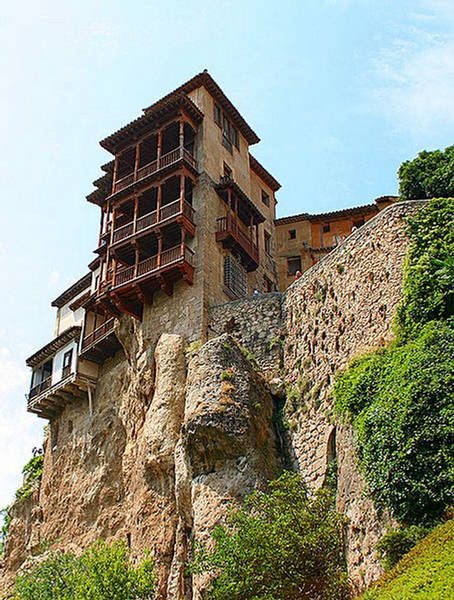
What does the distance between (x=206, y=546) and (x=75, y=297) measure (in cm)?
2406

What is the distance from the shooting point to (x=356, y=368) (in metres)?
21.3

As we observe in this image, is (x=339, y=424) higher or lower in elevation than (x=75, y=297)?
lower

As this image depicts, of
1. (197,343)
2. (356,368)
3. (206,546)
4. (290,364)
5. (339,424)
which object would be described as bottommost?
(206,546)

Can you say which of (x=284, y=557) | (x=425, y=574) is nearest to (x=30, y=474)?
(x=284, y=557)

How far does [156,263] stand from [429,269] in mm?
14763

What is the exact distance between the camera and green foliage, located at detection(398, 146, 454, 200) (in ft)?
80.3

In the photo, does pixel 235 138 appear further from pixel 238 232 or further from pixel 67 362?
pixel 67 362

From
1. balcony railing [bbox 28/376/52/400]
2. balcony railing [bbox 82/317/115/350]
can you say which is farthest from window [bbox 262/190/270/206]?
balcony railing [bbox 28/376/52/400]

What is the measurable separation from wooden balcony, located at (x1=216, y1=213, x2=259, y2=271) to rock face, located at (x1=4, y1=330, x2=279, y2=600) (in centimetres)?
586

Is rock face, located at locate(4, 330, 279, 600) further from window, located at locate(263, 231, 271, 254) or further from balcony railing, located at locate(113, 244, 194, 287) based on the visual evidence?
window, located at locate(263, 231, 271, 254)

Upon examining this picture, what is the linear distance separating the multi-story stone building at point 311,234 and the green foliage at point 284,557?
24982mm

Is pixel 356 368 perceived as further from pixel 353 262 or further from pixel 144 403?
pixel 144 403

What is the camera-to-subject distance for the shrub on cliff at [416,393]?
16219 mm

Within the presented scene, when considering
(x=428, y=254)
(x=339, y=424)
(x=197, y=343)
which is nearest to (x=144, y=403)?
(x=197, y=343)
